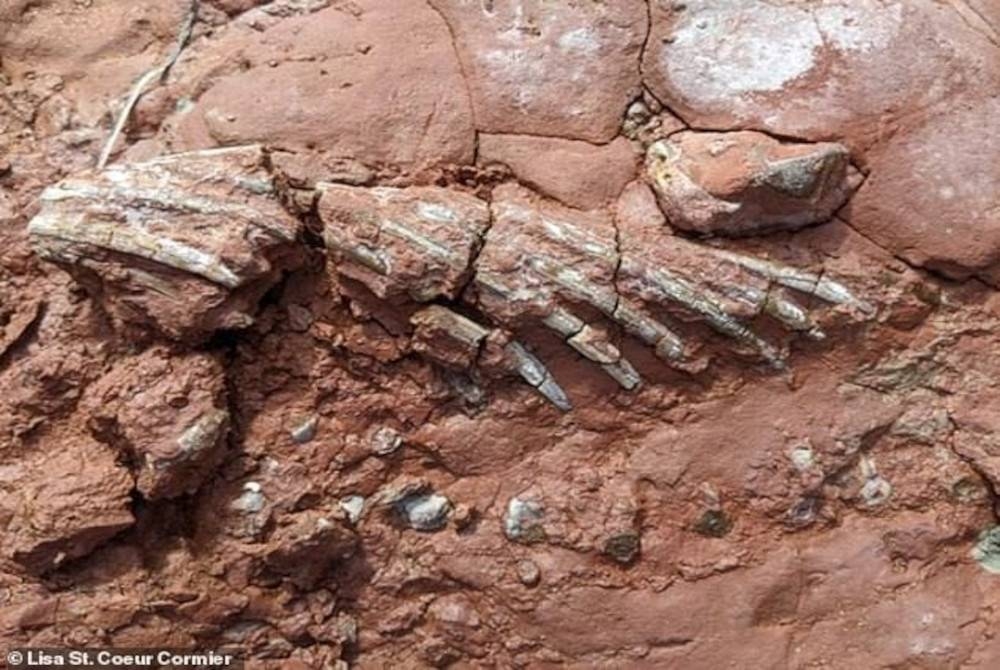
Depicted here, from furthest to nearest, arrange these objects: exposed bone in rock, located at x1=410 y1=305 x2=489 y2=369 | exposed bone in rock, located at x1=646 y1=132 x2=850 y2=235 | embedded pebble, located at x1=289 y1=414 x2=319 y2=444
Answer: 1. embedded pebble, located at x1=289 y1=414 x2=319 y2=444
2. exposed bone in rock, located at x1=410 y1=305 x2=489 y2=369
3. exposed bone in rock, located at x1=646 y1=132 x2=850 y2=235

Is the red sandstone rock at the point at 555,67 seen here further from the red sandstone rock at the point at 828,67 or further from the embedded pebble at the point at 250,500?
the embedded pebble at the point at 250,500

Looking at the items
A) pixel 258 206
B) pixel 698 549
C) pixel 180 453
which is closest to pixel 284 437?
pixel 180 453

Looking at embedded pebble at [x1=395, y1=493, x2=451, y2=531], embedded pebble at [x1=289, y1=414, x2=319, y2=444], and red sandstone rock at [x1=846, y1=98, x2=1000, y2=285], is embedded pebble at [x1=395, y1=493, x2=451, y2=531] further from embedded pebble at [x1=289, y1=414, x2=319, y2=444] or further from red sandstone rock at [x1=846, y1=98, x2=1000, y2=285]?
red sandstone rock at [x1=846, y1=98, x2=1000, y2=285]

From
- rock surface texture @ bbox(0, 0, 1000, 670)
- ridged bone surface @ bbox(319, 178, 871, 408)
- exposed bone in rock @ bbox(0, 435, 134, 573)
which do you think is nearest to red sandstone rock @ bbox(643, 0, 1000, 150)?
rock surface texture @ bbox(0, 0, 1000, 670)

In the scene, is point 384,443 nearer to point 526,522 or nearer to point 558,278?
point 526,522

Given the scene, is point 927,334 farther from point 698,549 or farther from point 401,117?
point 401,117

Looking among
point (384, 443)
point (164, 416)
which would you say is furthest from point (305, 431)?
point (164, 416)
